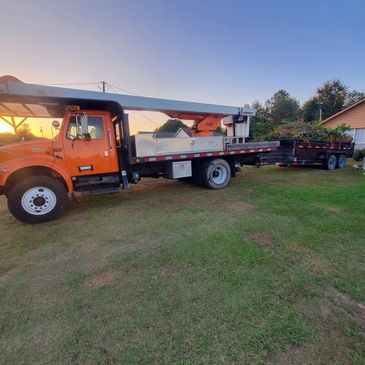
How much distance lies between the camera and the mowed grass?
168 centimetres

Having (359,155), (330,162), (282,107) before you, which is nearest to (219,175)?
(330,162)

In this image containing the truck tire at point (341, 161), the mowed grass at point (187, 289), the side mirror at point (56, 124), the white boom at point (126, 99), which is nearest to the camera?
the mowed grass at point (187, 289)

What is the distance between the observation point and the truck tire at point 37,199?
425 cm

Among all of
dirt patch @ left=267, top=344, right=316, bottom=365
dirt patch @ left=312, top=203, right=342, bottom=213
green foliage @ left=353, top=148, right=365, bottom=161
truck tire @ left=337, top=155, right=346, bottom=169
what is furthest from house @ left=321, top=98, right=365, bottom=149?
dirt patch @ left=267, top=344, right=316, bottom=365

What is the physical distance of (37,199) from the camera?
4.41 metres

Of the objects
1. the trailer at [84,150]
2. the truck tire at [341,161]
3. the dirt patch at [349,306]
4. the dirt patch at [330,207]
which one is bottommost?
the dirt patch at [349,306]

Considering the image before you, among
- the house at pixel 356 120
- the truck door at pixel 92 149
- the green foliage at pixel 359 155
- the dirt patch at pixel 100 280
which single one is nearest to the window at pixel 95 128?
the truck door at pixel 92 149

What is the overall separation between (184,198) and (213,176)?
1.73 metres

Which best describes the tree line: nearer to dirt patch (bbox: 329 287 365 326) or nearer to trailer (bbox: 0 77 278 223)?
trailer (bbox: 0 77 278 223)

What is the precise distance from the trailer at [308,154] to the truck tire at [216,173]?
2784 mm

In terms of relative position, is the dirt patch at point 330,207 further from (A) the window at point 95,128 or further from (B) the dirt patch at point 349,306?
(A) the window at point 95,128

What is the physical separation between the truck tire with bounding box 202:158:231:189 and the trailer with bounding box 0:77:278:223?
37 mm

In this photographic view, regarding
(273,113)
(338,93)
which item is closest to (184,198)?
(338,93)

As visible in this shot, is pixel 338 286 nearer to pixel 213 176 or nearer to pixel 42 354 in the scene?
pixel 42 354
